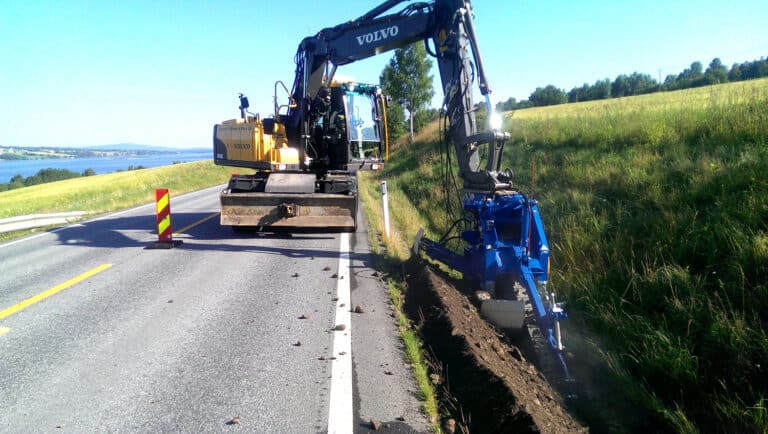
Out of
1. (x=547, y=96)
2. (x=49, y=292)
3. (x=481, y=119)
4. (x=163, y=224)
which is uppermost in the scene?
(x=547, y=96)

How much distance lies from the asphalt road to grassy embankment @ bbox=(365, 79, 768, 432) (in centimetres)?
203

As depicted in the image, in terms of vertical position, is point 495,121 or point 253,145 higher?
point 253,145

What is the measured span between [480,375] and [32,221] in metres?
13.5

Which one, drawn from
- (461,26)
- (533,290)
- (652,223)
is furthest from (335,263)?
(652,223)

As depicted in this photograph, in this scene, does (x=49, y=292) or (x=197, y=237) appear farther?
(x=197, y=237)

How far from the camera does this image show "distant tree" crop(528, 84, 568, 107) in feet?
214

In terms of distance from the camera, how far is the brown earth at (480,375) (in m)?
3.25

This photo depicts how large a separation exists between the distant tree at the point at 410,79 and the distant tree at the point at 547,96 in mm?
33491

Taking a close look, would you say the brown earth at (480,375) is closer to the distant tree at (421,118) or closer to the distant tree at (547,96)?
the distant tree at (421,118)

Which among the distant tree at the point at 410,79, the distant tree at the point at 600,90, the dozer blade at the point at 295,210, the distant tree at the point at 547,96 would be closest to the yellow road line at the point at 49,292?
the dozer blade at the point at 295,210

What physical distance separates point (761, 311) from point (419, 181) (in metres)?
13.9

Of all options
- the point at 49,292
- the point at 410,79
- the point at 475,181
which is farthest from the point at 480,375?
the point at 410,79

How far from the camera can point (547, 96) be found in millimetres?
69000

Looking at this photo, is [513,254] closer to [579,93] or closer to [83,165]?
[579,93]
